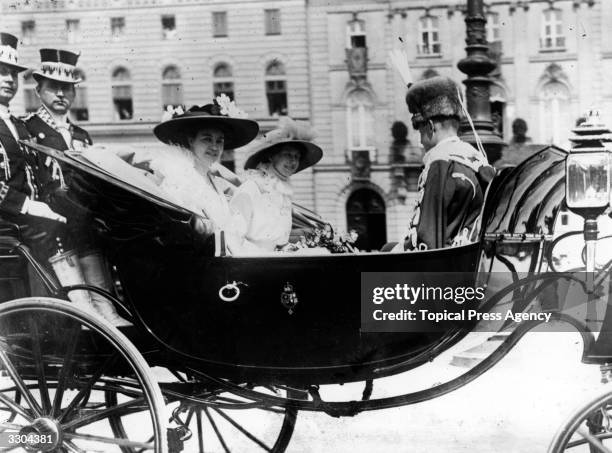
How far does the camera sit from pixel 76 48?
2.89 m

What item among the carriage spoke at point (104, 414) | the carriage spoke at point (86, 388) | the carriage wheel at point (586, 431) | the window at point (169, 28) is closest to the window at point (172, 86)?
the window at point (169, 28)

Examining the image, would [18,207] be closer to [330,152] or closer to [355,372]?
[330,152]

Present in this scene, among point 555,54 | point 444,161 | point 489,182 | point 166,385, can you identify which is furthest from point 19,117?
point 555,54

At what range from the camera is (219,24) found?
291cm

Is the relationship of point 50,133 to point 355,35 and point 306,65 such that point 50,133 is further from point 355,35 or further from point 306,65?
point 355,35

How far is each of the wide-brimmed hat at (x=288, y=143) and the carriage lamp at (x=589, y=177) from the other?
95 centimetres

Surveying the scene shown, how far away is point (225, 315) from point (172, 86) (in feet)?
3.06

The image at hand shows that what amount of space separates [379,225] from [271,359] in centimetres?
69

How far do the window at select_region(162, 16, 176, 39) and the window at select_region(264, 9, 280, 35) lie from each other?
1.22 feet

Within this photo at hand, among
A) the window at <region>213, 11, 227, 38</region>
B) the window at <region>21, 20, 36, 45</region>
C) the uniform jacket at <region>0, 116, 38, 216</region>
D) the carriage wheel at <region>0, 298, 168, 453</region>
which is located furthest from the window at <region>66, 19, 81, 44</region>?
the carriage wheel at <region>0, 298, 168, 453</region>

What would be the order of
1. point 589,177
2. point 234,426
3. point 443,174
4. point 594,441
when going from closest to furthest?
point 594,441 → point 589,177 → point 443,174 → point 234,426

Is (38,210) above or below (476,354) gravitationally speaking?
above

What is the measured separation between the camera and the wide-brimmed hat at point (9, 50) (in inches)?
112

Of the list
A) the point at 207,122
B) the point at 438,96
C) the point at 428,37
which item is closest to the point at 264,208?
the point at 207,122
